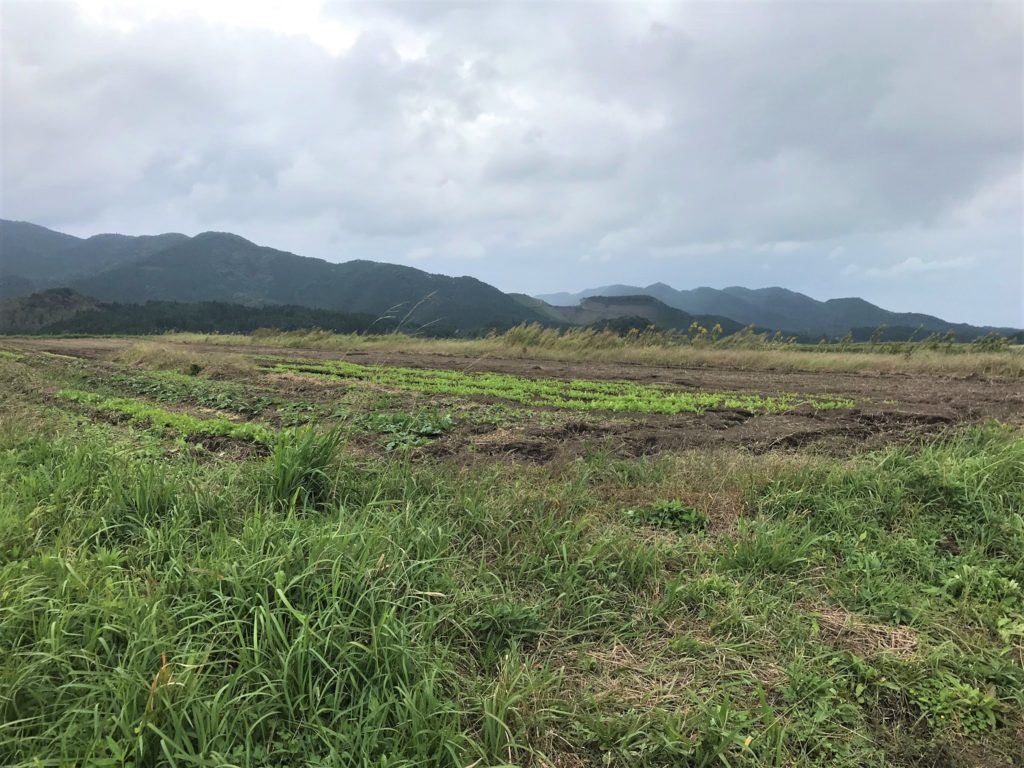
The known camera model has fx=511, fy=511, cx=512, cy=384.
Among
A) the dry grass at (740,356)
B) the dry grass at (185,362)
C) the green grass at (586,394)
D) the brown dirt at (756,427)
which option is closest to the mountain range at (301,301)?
the dry grass at (740,356)

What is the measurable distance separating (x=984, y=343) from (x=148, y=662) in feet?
99.2

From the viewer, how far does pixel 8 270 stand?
192m

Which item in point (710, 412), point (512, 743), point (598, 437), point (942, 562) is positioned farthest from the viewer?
point (710, 412)

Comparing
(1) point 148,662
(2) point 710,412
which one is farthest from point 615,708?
(2) point 710,412

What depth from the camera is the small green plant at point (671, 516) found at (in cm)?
400

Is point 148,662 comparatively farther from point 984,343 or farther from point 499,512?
point 984,343

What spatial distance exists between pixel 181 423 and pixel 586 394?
7.60 meters

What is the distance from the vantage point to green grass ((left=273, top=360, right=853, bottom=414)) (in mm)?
9672

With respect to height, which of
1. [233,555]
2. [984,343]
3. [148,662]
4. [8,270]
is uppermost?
[8,270]

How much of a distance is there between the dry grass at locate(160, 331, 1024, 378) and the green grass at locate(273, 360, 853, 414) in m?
2.45

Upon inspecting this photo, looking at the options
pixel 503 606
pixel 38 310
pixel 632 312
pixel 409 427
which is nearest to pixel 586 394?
pixel 409 427

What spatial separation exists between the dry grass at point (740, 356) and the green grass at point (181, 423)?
9.13 m

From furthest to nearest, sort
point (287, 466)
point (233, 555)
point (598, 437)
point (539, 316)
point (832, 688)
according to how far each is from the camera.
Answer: point (539, 316), point (598, 437), point (287, 466), point (233, 555), point (832, 688)

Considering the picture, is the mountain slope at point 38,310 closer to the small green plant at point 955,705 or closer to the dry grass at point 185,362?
the dry grass at point 185,362
